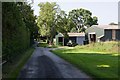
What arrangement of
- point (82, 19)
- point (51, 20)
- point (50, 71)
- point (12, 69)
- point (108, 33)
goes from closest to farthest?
1. point (50, 71)
2. point (12, 69)
3. point (108, 33)
4. point (51, 20)
5. point (82, 19)

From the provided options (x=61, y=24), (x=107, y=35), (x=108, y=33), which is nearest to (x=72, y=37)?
(x=61, y=24)

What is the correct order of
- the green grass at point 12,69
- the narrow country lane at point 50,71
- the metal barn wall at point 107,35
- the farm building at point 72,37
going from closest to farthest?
1. the narrow country lane at point 50,71
2. the green grass at point 12,69
3. the metal barn wall at point 107,35
4. the farm building at point 72,37

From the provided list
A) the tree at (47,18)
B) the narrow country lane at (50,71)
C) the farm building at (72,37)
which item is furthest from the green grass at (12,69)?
the farm building at (72,37)

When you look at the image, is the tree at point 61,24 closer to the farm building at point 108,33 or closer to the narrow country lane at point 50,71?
the farm building at point 108,33

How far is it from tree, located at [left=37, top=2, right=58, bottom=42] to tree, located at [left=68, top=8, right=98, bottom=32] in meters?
36.6

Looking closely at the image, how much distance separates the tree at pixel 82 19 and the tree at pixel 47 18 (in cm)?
3656

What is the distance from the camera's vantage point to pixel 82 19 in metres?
120

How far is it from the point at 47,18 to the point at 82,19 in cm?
4278

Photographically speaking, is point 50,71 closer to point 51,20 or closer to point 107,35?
point 107,35

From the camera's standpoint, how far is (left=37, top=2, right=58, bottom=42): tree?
78812 millimetres

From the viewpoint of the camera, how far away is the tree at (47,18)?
7881cm

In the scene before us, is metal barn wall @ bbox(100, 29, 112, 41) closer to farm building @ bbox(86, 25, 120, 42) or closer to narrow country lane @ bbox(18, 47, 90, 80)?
Result: farm building @ bbox(86, 25, 120, 42)

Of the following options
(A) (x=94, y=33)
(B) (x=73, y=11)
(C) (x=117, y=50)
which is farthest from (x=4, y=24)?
(B) (x=73, y=11)

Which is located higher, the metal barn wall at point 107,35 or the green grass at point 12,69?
the metal barn wall at point 107,35
